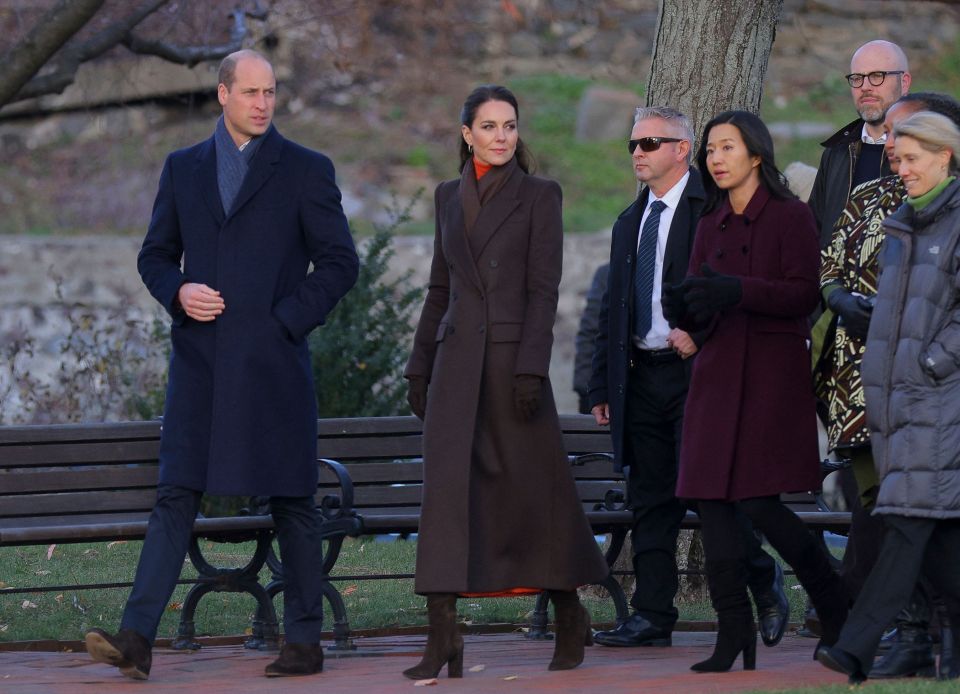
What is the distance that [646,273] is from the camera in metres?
7.18

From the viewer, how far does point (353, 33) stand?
14.7 m

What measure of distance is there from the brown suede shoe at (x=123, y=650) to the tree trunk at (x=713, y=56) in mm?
3828

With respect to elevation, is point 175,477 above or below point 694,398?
below

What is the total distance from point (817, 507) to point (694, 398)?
6.52 feet

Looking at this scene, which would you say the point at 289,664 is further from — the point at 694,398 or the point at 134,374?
the point at 134,374

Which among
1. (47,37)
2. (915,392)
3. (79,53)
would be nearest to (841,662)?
(915,392)

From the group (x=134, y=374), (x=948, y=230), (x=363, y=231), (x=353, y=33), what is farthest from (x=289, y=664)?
(x=363, y=231)

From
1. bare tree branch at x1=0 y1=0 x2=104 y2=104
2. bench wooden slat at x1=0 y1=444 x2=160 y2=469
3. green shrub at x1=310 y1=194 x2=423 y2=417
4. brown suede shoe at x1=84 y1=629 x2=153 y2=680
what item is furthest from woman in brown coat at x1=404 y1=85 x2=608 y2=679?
green shrub at x1=310 y1=194 x2=423 y2=417

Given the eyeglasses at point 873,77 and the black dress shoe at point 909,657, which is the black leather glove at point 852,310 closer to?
the black dress shoe at point 909,657

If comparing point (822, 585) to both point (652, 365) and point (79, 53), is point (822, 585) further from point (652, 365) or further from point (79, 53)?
point (79, 53)

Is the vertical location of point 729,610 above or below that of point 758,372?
below

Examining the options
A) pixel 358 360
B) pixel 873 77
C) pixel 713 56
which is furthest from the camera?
pixel 358 360

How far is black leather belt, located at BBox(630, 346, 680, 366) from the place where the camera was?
23.3 feet

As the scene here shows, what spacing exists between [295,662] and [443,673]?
534 mm
